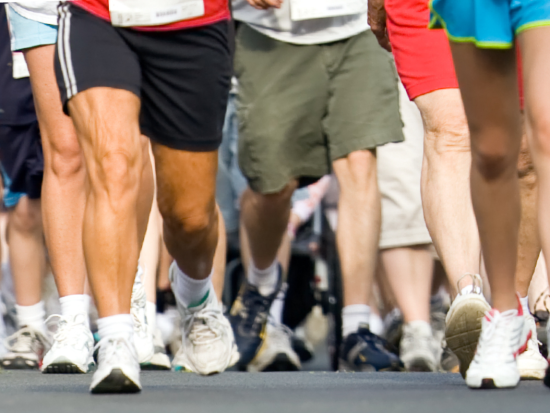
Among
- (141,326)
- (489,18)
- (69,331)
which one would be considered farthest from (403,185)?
(489,18)

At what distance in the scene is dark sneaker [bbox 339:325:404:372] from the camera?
5.33m

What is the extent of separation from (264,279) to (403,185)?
0.91 metres

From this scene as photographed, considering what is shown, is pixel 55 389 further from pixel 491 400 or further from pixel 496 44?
pixel 496 44

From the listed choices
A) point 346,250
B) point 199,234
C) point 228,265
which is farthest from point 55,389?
point 228,265

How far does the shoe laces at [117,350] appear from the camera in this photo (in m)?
3.41

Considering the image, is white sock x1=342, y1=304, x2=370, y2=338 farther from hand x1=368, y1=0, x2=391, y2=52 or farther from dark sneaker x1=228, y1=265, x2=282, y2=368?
hand x1=368, y1=0, x2=391, y2=52

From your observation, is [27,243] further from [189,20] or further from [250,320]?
[189,20]

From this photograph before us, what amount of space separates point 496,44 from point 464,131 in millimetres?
1159

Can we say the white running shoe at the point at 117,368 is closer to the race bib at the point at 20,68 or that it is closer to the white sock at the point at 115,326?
the white sock at the point at 115,326

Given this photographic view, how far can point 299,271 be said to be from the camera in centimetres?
827

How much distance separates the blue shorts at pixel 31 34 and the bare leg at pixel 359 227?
60.6 inches

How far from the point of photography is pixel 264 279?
6.22 metres

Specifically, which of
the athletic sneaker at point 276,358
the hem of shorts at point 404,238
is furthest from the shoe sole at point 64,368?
the hem of shorts at point 404,238

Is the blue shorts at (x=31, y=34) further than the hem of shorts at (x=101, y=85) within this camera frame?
Yes
